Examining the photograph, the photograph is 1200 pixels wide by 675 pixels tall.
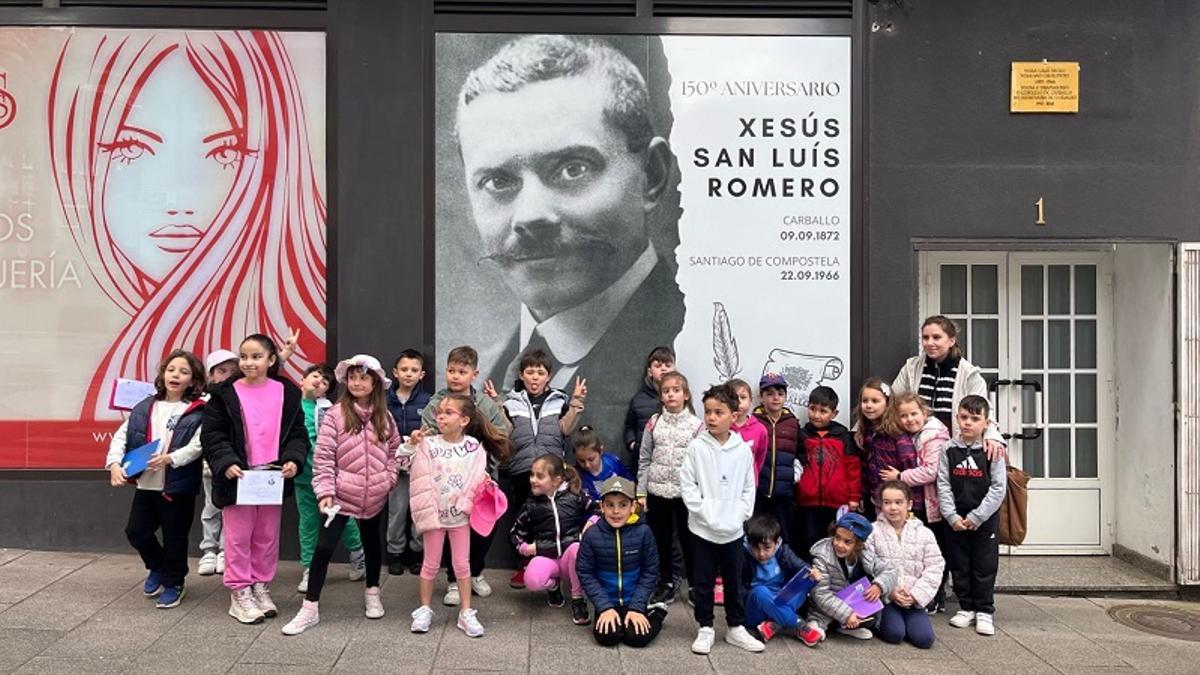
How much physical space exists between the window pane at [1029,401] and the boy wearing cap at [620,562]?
153 inches

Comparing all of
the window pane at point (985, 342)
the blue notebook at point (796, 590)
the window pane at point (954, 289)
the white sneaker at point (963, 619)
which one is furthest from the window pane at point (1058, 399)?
the blue notebook at point (796, 590)

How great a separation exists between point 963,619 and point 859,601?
94 cm

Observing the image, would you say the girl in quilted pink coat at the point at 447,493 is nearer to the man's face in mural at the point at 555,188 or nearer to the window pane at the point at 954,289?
the man's face in mural at the point at 555,188

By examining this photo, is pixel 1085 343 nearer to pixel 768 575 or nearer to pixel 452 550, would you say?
pixel 768 575

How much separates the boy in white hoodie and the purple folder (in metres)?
0.61

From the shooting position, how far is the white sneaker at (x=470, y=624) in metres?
5.78

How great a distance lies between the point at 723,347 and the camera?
7.46m

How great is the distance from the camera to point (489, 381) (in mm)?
7320

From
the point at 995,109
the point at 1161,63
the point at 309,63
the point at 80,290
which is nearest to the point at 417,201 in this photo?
the point at 309,63

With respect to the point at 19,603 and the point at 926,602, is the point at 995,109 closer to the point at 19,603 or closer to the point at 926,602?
the point at 926,602

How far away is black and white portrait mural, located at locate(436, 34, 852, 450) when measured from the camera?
293 inches

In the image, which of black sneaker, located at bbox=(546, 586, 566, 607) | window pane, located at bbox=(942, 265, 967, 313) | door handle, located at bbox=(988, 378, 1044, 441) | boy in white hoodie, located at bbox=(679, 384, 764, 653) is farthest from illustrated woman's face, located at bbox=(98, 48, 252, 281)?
door handle, located at bbox=(988, 378, 1044, 441)

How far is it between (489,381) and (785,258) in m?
2.46

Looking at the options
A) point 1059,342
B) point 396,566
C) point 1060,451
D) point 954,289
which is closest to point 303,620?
point 396,566
